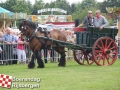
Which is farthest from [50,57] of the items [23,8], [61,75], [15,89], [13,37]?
[23,8]

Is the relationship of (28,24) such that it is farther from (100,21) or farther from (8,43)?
(8,43)

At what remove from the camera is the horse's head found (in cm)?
1745

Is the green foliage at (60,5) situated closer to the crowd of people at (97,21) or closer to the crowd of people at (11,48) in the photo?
the crowd of people at (11,48)

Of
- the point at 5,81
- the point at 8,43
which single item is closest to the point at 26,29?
the point at 8,43

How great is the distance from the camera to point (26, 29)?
1750 centimetres

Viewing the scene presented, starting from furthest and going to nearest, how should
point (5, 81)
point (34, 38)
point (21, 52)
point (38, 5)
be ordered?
point (38, 5) → point (21, 52) → point (34, 38) → point (5, 81)

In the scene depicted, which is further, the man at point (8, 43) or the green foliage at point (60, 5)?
the green foliage at point (60, 5)

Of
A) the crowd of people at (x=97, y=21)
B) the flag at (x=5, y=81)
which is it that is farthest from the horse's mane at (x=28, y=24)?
the flag at (x=5, y=81)

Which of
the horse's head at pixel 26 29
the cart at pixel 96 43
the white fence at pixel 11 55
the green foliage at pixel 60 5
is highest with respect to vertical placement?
the green foliage at pixel 60 5

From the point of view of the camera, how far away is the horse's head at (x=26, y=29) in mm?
17453

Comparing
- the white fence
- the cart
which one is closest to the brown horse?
the cart

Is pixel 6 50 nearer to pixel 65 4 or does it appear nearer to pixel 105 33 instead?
pixel 105 33

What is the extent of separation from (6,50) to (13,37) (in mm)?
650

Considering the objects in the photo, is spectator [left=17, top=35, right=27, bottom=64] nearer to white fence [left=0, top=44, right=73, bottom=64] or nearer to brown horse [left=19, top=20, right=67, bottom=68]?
white fence [left=0, top=44, right=73, bottom=64]
